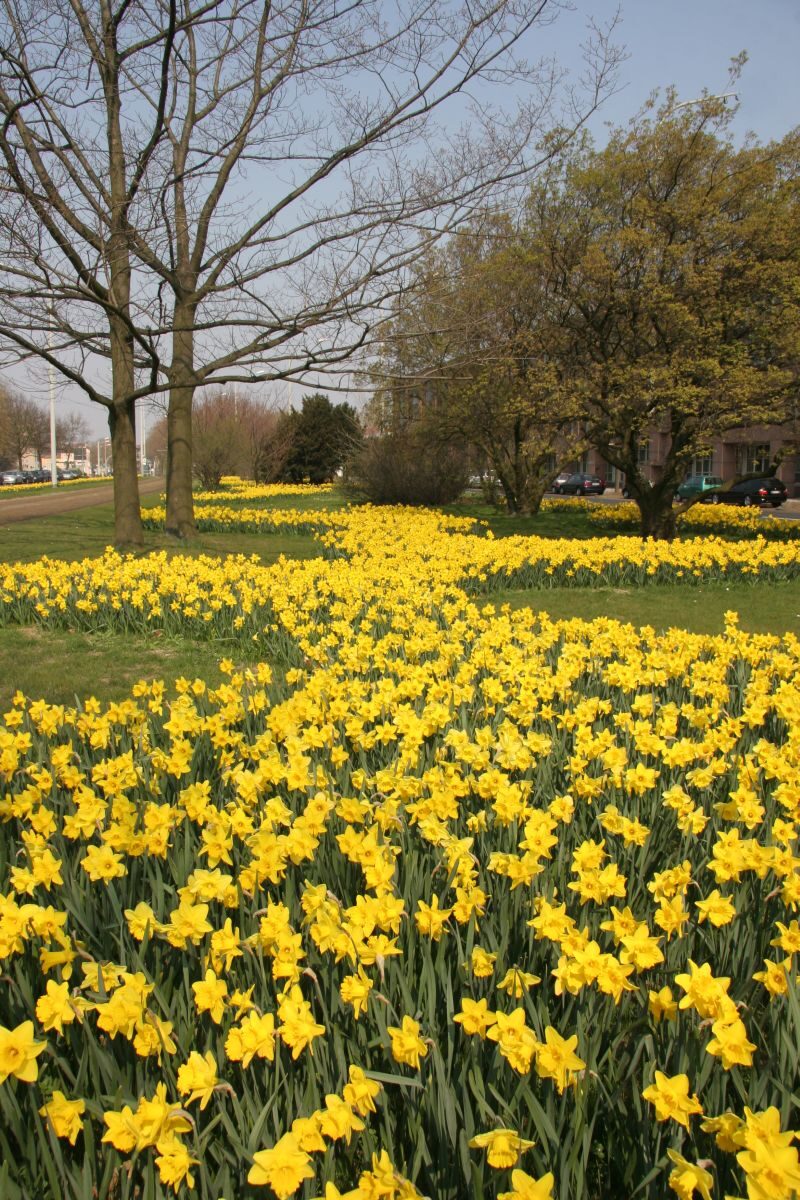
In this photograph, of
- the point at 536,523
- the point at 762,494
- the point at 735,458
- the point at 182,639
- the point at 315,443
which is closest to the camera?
the point at 182,639

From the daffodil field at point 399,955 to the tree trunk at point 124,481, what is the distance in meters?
9.65

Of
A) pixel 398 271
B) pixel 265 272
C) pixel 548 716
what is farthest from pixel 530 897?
pixel 265 272

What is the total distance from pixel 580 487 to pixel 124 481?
117 ft

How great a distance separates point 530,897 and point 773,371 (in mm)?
14332

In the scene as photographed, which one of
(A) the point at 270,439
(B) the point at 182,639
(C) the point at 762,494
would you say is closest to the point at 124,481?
(B) the point at 182,639

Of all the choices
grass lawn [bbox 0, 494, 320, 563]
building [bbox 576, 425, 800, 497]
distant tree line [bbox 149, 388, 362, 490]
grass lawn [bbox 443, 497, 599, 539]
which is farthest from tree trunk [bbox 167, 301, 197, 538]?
building [bbox 576, 425, 800, 497]

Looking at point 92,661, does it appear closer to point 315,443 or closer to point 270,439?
point 270,439

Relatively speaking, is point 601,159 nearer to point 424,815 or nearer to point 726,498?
point 424,815

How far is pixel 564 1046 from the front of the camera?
58.4 inches

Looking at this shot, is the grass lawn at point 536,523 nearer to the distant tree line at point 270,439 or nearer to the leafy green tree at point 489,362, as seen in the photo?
the leafy green tree at point 489,362

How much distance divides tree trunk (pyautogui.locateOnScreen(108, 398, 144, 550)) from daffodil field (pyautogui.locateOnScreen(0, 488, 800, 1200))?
31.7 ft

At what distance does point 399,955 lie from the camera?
193cm

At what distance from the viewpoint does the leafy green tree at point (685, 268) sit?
564 inches

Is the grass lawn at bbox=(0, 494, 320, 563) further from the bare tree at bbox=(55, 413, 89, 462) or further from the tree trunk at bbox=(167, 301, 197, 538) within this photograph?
the bare tree at bbox=(55, 413, 89, 462)
